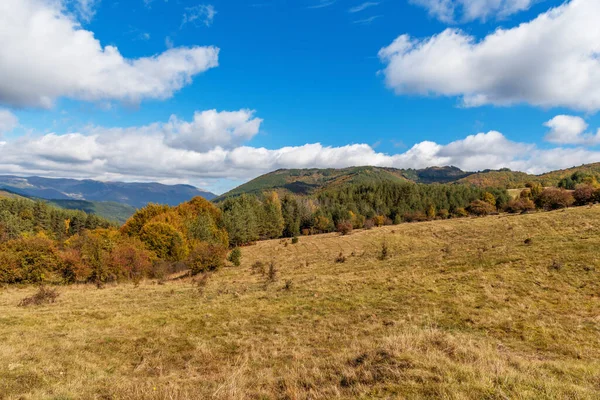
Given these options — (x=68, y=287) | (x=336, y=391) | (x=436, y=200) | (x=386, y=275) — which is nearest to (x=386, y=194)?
(x=436, y=200)

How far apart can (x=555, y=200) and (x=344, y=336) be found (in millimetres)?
80237

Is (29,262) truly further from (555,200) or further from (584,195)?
(584,195)

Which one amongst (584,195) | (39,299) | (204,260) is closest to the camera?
(39,299)

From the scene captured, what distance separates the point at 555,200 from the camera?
2670 inches

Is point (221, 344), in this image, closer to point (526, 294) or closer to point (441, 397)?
point (441, 397)

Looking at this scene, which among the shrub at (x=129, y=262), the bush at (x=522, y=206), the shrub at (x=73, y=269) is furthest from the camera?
the bush at (x=522, y=206)

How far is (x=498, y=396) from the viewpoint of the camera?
585 cm

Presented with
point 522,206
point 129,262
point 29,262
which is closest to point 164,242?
point 129,262

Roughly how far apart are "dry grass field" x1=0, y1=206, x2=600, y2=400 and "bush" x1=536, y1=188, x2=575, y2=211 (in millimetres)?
52012

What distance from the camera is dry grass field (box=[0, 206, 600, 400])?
7.38m

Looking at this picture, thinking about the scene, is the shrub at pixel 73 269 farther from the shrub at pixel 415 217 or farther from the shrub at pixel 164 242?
the shrub at pixel 415 217

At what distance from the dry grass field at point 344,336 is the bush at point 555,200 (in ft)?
171

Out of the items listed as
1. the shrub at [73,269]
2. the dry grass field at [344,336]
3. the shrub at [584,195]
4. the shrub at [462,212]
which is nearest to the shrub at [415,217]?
the shrub at [462,212]

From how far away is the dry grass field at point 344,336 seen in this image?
24.2 feet
